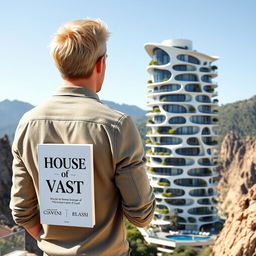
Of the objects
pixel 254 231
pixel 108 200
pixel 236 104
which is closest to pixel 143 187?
pixel 108 200

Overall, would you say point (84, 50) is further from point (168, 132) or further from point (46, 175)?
point (168, 132)

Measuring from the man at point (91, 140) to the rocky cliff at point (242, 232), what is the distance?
8399 mm

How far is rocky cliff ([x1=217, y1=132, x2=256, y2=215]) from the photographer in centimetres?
5122

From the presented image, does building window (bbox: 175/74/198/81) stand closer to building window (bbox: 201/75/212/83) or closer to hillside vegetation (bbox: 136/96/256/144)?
building window (bbox: 201/75/212/83)

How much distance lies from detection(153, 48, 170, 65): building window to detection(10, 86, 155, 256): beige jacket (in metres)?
33.0

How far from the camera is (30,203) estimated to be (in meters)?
1.87

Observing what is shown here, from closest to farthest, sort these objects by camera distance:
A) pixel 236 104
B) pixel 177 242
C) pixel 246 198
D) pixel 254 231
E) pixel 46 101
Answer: pixel 46 101
pixel 254 231
pixel 246 198
pixel 177 242
pixel 236 104

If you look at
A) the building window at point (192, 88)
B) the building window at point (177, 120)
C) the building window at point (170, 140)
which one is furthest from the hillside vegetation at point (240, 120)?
the building window at point (170, 140)

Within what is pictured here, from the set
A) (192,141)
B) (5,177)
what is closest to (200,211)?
(192,141)

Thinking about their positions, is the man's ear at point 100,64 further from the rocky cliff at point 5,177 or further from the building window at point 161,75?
the building window at point 161,75

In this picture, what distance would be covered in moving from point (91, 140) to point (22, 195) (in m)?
0.54

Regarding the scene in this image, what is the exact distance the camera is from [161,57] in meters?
34.2

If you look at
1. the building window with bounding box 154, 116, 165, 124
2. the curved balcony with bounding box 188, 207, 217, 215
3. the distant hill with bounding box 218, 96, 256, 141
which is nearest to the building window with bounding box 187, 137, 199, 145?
the building window with bounding box 154, 116, 165, 124

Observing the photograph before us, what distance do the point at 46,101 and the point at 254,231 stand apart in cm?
903
